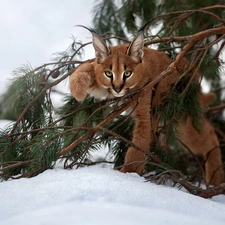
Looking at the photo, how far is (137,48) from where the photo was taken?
2383mm

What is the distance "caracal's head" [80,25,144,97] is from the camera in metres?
2.31

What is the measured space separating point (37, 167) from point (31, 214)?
1.49ft

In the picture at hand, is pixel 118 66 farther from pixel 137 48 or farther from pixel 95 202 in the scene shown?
pixel 95 202

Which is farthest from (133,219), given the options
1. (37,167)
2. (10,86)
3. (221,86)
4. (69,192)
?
(221,86)

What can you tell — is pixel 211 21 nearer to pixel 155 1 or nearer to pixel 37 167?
pixel 155 1

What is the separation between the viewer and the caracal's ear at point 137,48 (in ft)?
7.59

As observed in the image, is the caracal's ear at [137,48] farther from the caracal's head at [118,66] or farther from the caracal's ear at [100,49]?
the caracal's ear at [100,49]

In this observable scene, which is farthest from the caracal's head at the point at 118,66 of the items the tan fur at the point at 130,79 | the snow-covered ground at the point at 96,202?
the snow-covered ground at the point at 96,202

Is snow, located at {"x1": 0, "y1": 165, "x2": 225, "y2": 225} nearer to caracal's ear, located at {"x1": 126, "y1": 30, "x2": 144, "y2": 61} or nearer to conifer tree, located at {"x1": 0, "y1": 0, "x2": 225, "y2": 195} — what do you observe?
conifer tree, located at {"x1": 0, "y1": 0, "x2": 225, "y2": 195}

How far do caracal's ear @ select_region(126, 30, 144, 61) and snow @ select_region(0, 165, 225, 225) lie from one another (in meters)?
0.67

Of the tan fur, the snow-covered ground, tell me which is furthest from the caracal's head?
the snow-covered ground

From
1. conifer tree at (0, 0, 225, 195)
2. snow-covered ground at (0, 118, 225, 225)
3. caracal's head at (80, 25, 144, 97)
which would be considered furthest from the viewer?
caracal's head at (80, 25, 144, 97)

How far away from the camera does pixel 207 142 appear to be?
11.4 ft

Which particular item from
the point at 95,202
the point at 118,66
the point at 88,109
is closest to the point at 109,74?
the point at 118,66
